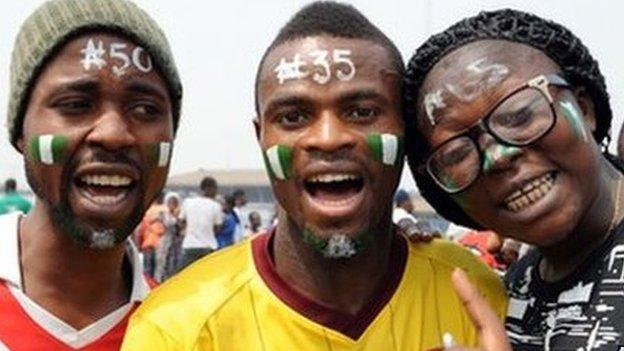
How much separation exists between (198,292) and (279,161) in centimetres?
46

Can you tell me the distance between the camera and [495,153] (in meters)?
2.79

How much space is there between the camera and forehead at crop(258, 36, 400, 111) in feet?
9.71

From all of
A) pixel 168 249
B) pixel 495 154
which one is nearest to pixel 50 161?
→ pixel 495 154

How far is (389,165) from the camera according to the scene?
2973 mm

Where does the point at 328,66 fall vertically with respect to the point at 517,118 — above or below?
above

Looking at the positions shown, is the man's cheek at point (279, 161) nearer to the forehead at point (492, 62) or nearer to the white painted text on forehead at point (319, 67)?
the white painted text on forehead at point (319, 67)

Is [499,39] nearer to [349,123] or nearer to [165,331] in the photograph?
[349,123]

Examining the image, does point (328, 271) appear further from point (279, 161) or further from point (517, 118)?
point (517, 118)

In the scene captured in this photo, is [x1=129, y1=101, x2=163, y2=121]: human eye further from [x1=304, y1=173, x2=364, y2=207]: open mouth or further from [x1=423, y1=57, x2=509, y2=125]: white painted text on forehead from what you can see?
[x1=423, y1=57, x2=509, y2=125]: white painted text on forehead

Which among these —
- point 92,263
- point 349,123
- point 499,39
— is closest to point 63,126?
point 92,263

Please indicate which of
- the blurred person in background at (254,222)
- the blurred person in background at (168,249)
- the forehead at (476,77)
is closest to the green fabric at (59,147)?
the forehead at (476,77)

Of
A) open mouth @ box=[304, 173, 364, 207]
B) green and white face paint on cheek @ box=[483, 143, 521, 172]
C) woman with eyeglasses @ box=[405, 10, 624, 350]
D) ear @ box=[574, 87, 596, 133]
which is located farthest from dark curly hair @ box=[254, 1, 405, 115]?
ear @ box=[574, 87, 596, 133]

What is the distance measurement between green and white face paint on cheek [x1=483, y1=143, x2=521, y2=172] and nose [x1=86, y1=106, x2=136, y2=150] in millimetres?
1155

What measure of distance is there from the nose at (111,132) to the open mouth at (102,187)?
0.10 m
